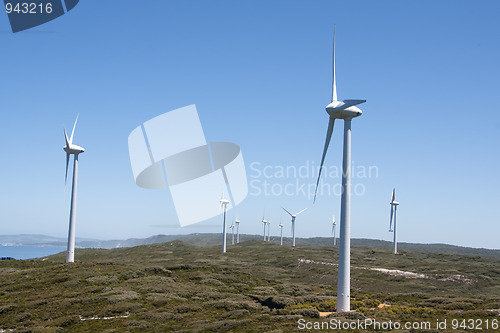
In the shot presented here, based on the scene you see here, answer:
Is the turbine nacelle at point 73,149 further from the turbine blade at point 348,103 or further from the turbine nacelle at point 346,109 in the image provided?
the turbine blade at point 348,103

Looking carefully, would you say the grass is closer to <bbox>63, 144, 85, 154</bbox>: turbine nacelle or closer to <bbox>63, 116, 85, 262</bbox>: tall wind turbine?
<bbox>63, 116, 85, 262</bbox>: tall wind turbine

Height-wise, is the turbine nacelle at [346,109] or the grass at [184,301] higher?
the turbine nacelle at [346,109]

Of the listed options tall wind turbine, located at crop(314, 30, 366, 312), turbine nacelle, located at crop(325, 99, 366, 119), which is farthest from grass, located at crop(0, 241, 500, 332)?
turbine nacelle, located at crop(325, 99, 366, 119)

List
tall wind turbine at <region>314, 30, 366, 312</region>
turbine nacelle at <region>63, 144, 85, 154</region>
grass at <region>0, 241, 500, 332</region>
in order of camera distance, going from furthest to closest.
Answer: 1. turbine nacelle at <region>63, 144, 85, 154</region>
2. tall wind turbine at <region>314, 30, 366, 312</region>
3. grass at <region>0, 241, 500, 332</region>

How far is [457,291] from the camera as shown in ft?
211

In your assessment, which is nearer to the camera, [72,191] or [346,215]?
[346,215]

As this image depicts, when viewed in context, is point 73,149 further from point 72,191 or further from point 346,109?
point 346,109

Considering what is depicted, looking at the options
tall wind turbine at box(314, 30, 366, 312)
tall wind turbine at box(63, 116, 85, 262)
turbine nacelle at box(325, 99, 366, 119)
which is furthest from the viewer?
tall wind turbine at box(63, 116, 85, 262)

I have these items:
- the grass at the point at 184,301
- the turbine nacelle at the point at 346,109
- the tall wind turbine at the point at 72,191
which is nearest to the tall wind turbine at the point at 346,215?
the turbine nacelle at the point at 346,109

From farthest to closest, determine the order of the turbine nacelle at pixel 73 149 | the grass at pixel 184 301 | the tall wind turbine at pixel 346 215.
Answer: the turbine nacelle at pixel 73 149 < the tall wind turbine at pixel 346 215 < the grass at pixel 184 301

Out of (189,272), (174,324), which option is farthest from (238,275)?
(174,324)

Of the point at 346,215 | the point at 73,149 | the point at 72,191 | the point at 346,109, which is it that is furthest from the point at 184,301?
the point at 73,149

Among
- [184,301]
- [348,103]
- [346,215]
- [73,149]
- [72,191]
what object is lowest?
[184,301]

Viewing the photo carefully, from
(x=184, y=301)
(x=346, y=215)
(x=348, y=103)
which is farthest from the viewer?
(x=184, y=301)
